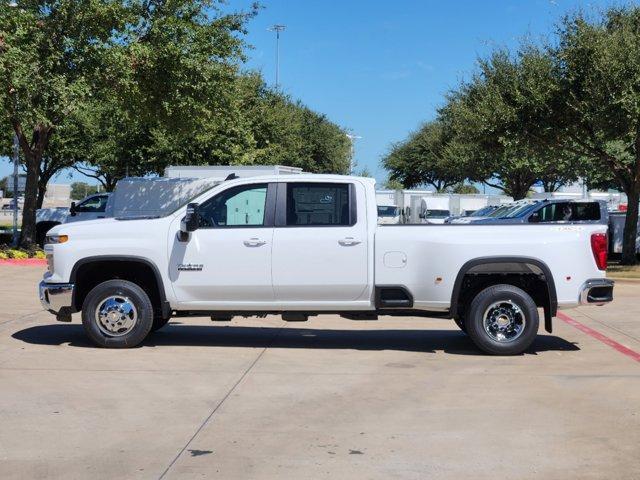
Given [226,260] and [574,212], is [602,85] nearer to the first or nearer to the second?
[574,212]

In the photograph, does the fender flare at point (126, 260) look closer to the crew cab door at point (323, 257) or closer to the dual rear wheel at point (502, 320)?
the crew cab door at point (323, 257)

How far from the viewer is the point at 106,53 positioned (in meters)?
20.4

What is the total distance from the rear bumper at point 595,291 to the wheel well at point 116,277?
181 inches

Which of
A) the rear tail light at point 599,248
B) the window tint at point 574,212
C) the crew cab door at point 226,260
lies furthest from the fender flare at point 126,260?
the window tint at point 574,212

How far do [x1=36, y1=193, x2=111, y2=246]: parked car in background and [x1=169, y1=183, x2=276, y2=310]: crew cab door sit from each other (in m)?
15.5

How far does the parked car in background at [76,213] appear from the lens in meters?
24.9

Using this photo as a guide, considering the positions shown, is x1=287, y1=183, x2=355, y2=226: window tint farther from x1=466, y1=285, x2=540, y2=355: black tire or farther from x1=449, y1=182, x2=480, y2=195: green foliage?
x1=449, y1=182, x2=480, y2=195: green foliage

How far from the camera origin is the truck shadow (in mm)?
9953

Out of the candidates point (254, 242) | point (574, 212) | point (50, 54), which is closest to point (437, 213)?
point (574, 212)

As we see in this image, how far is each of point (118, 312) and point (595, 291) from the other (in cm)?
525

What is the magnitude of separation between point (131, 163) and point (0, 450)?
36343mm

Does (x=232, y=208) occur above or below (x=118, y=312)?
above

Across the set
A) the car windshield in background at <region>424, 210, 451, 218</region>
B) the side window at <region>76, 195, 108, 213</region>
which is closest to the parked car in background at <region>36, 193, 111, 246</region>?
the side window at <region>76, 195, 108, 213</region>

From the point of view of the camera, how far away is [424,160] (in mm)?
63000
